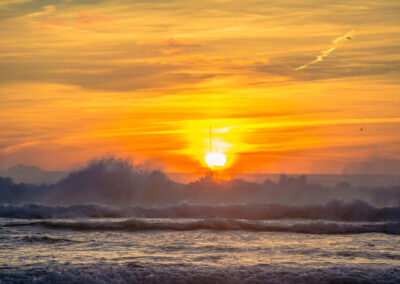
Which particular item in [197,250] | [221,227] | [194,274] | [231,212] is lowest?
[231,212]

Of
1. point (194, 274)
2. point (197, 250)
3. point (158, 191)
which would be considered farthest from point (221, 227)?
point (158, 191)

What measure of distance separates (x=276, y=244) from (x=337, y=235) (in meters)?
3.87

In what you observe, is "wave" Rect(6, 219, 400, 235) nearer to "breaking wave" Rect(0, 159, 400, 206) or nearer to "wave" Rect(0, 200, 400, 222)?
"wave" Rect(0, 200, 400, 222)

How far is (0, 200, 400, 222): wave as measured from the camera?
29.0 meters

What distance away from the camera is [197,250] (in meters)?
17.6

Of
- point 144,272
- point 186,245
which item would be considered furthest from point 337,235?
point 144,272

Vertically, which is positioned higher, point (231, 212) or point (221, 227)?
point (221, 227)

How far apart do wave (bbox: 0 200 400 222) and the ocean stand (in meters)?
0.13

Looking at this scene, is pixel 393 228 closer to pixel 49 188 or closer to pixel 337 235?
pixel 337 235

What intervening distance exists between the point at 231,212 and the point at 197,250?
12854mm

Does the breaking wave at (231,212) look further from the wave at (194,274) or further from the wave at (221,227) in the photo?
the wave at (194,274)

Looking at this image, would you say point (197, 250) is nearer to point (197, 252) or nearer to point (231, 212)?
point (197, 252)

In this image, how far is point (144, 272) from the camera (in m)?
14.0

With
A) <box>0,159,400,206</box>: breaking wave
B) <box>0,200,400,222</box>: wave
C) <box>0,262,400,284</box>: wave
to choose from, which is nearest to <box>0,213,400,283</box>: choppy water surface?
<box>0,262,400,284</box>: wave
